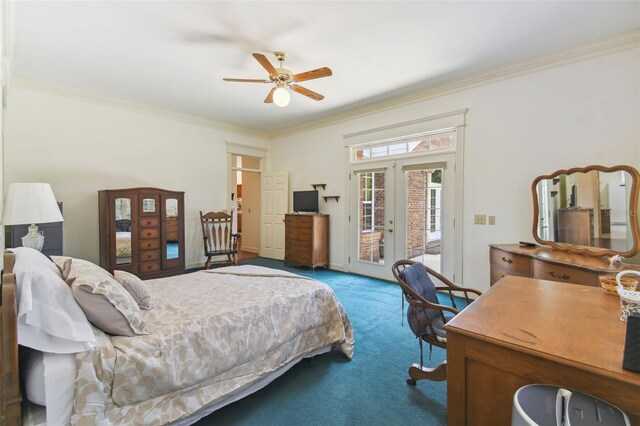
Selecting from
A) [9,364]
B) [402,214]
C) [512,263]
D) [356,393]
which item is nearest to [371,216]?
[402,214]

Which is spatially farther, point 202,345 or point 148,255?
point 148,255

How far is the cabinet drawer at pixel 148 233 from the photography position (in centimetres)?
411

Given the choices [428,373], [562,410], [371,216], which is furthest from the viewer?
[371,216]

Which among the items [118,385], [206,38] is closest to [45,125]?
[206,38]

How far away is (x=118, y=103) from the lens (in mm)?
4336

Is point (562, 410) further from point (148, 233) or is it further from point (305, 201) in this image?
point (305, 201)

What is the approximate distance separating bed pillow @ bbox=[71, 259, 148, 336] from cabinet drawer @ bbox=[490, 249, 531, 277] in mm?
3099

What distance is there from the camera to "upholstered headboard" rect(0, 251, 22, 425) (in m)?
1.10

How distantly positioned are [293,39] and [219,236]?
368 cm

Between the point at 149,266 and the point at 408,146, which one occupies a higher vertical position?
the point at 408,146

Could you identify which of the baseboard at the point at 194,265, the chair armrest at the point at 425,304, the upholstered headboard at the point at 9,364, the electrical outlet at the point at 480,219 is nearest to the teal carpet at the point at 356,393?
the chair armrest at the point at 425,304

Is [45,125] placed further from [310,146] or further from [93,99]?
[310,146]

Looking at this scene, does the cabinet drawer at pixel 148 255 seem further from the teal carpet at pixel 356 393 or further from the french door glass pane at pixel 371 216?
the french door glass pane at pixel 371 216

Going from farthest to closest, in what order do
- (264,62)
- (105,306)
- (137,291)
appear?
1. (264,62)
2. (137,291)
3. (105,306)
